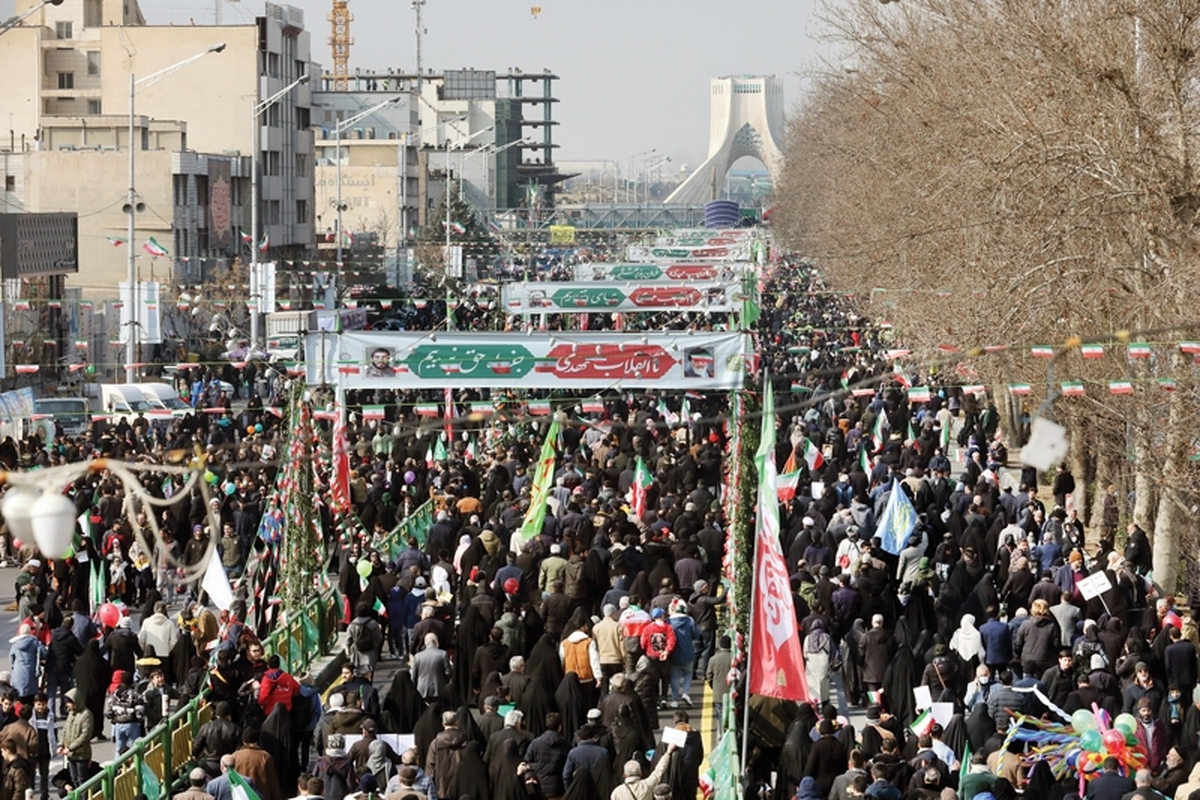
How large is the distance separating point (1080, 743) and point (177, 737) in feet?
18.3

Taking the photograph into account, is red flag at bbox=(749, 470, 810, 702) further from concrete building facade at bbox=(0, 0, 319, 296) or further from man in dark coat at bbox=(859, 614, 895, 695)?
concrete building facade at bbox=(0, 0, 319, 296)

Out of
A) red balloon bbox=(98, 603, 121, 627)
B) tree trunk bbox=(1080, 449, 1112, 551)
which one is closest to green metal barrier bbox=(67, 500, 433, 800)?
red balloon bbox=(98, 603, 121, 627)

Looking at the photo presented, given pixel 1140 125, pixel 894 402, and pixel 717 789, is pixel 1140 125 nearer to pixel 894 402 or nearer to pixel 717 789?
pixel 717 789

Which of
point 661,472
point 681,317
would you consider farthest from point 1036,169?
point 681,317

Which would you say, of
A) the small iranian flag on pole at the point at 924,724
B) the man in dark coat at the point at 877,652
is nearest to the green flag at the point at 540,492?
the man in dark coat at the point at 877,652

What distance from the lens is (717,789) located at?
13180 mm

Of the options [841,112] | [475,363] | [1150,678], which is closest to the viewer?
[1150,678]

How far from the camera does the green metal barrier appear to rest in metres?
12.3

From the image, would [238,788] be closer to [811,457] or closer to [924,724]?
[924,724]

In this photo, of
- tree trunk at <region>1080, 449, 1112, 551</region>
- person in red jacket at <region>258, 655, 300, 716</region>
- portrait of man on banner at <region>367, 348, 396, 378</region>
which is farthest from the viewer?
tree trunk at <region>1080, 449, 1112, 551</region>

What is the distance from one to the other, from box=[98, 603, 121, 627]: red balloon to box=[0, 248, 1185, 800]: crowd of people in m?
0.08

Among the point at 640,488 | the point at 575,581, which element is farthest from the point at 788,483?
the point at 575,581

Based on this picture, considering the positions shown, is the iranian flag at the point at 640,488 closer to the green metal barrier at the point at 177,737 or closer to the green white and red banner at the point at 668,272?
the green metal barrier at the point at 177,737

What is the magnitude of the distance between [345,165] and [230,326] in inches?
2123
